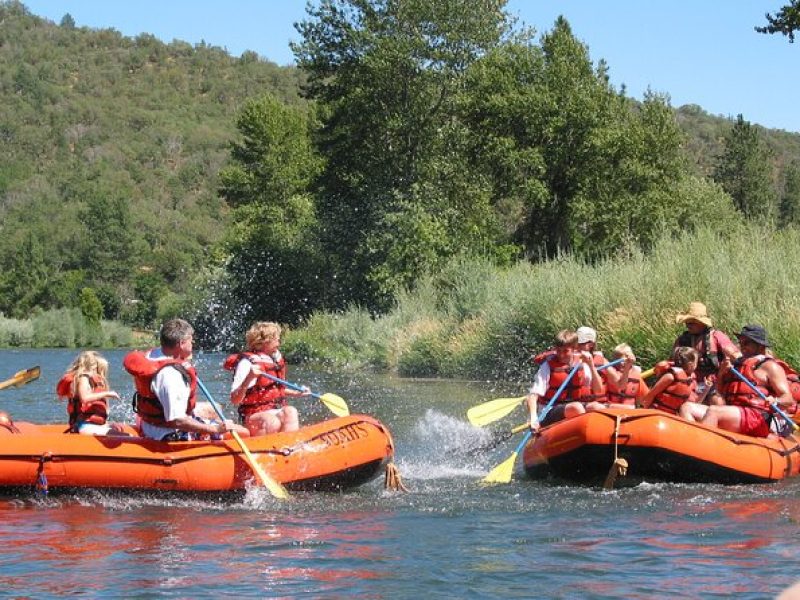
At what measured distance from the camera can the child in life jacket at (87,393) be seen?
9000mm

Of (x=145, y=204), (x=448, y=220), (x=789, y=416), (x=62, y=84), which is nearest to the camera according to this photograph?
(x=789, y=416)

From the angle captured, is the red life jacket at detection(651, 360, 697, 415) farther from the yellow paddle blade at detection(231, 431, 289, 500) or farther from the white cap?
the yellow paddle blade at detection(231, 431, 289, 500)

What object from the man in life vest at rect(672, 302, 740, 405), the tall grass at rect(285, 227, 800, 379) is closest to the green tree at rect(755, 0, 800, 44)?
the tall grass at rect(285, 227, 800, 379)

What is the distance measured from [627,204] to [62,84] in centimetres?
8805

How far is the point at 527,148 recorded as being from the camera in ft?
105

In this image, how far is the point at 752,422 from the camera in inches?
379

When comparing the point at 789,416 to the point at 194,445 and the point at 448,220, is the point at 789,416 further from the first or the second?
the point at 448,220

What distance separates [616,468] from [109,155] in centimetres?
9040

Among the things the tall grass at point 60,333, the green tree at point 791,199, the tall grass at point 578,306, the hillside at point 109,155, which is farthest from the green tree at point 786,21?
the hillside at point 109,155

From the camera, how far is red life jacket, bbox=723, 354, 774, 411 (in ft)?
31.4

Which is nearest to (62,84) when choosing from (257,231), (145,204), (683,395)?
(145,204)

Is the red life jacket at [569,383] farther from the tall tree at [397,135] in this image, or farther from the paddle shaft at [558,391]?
the tall tree at [397,135]

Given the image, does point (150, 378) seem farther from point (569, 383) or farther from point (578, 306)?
point (578, 306)

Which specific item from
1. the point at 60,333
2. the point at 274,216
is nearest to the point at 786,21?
the point at 274,216
